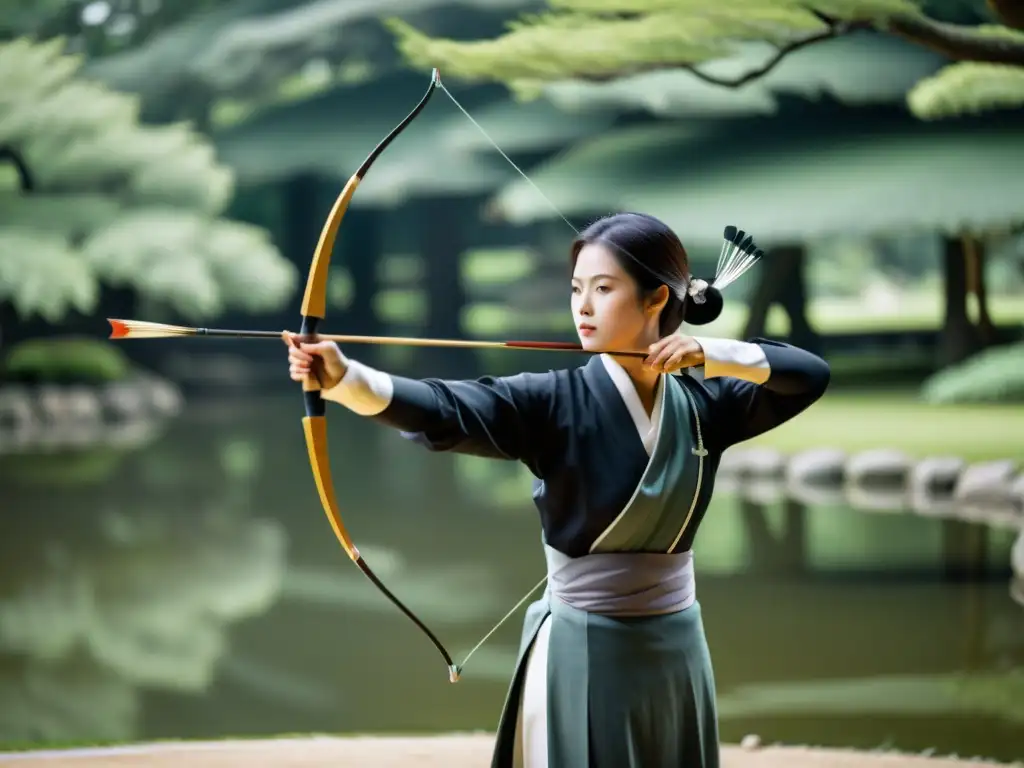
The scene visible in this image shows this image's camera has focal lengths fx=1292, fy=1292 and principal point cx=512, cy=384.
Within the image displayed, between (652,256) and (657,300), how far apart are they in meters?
0.06

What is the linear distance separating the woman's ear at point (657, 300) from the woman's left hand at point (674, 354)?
0.43 feet

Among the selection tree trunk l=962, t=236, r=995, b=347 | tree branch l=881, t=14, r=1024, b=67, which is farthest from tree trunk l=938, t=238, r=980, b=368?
tree branch l=881, t=14, r=1024, b=67

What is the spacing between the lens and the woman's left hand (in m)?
1.40

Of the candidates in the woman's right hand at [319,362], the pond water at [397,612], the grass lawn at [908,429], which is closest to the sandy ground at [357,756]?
the pond water at [397,612]

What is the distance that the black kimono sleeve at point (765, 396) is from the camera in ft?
4.94

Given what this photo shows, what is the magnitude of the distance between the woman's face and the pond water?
5.83ft

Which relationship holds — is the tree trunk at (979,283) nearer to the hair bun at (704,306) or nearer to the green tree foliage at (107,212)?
the green tree foliage at (107,212)

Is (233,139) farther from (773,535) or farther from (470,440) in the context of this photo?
(470,440)

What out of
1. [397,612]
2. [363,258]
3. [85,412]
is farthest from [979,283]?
[85,412]

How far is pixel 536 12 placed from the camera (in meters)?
7.59

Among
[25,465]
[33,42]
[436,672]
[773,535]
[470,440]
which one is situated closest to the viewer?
[470,440]

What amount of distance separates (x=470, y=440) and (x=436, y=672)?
230 cm

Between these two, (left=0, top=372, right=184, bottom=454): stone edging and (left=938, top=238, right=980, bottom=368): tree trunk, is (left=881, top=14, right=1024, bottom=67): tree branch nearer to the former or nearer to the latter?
(left=938, top=238, right=980, bottom=368): tree trunk

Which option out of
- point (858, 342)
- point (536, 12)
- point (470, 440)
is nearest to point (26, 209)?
point (536, 12)
